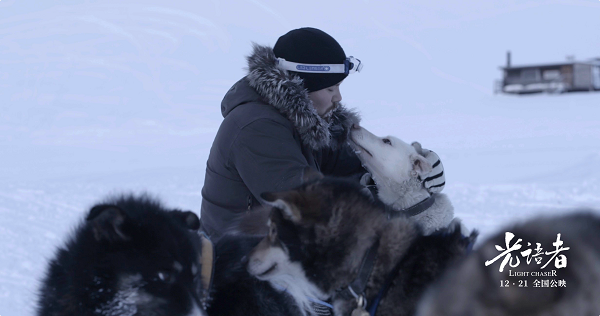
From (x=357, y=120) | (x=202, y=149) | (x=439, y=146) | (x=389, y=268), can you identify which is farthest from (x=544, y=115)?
(x=389, y=268)

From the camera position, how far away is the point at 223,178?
2.54 metres

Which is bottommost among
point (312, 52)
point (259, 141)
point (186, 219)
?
point (186, 219)

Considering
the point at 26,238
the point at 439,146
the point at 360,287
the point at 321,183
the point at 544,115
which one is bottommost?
the point at 544,115

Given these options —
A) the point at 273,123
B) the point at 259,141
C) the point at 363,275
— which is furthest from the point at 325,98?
the point at 363,275

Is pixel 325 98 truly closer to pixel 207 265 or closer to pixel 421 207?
pixel 421 207

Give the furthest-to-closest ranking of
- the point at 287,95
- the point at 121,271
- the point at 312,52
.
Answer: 1. the point at 312,52
2. the point at 287,95
3. the point at 121,271

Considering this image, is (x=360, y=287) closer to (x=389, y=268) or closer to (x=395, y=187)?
(x=389, y=268)

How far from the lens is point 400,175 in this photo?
298cm

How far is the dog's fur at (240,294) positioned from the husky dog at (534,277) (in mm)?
1256

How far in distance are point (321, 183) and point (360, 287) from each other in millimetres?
409

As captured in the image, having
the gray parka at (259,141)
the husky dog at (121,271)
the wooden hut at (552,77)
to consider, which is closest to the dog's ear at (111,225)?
the husky dog at (121,271)

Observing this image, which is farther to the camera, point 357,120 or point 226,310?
point 357,120

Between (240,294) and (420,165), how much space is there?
139 centimetres

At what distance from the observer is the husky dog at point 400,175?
2.93 meters
